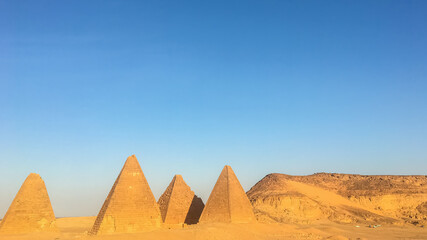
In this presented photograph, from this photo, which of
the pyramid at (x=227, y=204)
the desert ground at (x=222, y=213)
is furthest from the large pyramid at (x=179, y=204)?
the pyramid at (x=227, y=204)

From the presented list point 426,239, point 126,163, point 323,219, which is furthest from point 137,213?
point 323,219

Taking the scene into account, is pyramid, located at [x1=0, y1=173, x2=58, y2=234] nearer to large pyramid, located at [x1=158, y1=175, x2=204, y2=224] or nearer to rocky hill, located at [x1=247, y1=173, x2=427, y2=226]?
large pyramid, located at [x1=158, y1=175, x2=204, y2=224]

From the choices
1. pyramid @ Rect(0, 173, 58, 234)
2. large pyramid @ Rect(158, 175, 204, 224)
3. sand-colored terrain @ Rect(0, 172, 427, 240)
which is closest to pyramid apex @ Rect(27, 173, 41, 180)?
pyramid @ Rect(0, 173, 58, 234)

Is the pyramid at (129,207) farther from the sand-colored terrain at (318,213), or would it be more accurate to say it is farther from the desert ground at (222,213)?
the sand-colored terrain at (318,213)

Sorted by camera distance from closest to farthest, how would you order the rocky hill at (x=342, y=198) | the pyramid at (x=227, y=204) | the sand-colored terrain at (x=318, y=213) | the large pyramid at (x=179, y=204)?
the sand-colored terrain at (x=318, y=213)
the pyramid at (x=227, y=204)
the large pyramid at (x=179, y=204)
the rocky hill at (x=342, y=198)

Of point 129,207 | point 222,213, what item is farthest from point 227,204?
point 129,207

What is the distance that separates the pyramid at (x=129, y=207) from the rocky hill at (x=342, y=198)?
1137 cm

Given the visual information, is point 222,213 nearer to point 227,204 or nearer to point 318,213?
point 227,204

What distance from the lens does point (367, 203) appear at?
1286 inches

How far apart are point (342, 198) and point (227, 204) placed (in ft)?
66.7

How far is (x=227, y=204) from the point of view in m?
16.2

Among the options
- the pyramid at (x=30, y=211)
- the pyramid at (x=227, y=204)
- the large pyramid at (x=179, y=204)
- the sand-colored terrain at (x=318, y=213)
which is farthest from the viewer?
the large pyramid at (x=179, y=204)

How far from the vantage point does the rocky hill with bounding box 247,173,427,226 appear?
1069 inches

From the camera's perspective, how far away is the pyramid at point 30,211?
15055 mm
